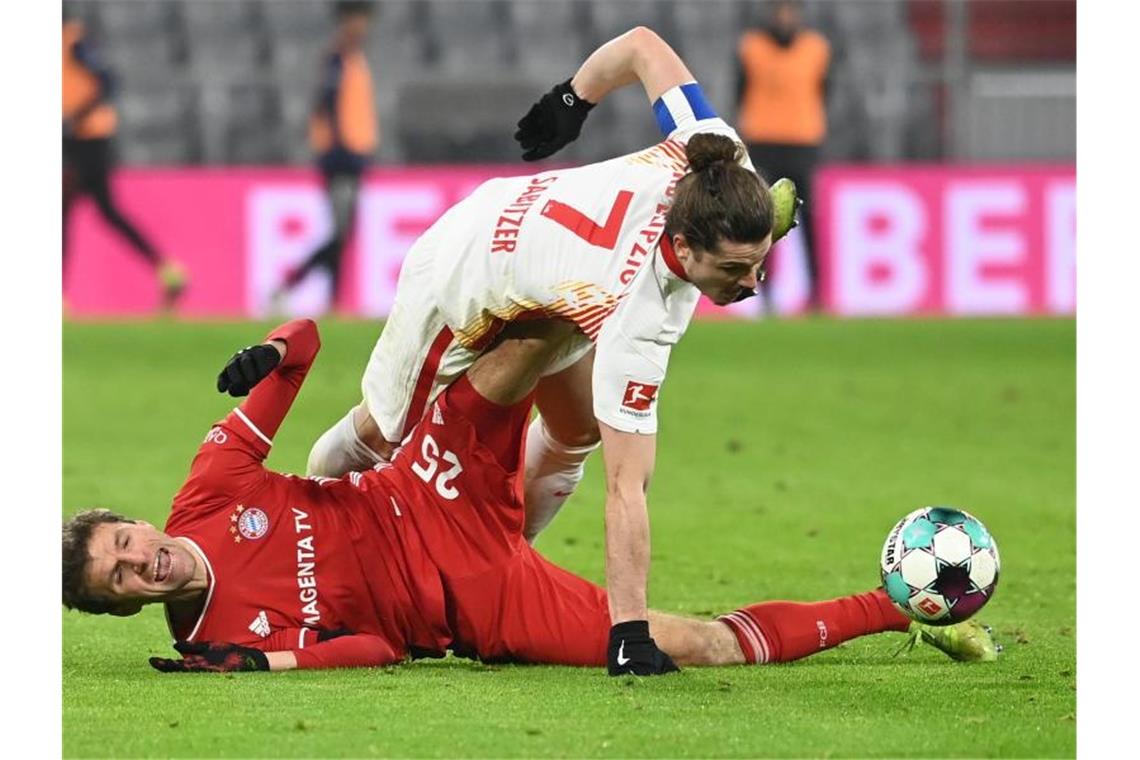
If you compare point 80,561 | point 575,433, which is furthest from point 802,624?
point 80,561

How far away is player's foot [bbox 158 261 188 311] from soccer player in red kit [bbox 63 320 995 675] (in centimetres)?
1109

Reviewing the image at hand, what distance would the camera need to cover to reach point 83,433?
11.4m

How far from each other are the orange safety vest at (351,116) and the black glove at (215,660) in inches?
483

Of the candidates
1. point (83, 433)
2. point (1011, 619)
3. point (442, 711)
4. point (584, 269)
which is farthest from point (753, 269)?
point (83, 433)

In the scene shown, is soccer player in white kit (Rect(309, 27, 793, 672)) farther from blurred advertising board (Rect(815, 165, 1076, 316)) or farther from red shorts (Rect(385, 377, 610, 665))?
blurred advertising board (Rect(815, 165, 1076, 316))

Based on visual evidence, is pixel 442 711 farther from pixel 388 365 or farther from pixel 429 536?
pixel 388 365

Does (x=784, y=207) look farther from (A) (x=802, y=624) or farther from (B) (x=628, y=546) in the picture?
(A) (x=802, y=624)

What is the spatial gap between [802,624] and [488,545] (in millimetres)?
970

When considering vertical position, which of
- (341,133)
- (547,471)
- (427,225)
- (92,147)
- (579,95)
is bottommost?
(547,471)

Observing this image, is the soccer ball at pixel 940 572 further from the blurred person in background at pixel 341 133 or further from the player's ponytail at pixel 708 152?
the blurred person in background at pixel 341 133

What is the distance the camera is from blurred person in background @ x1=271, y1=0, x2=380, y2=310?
16.8 meters

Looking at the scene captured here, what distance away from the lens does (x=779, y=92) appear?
17000 millimetres

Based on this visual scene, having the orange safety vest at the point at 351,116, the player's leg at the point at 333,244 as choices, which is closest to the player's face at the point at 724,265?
the player's leg at the point at 333,244

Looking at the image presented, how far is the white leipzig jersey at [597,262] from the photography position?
17.5 feet
